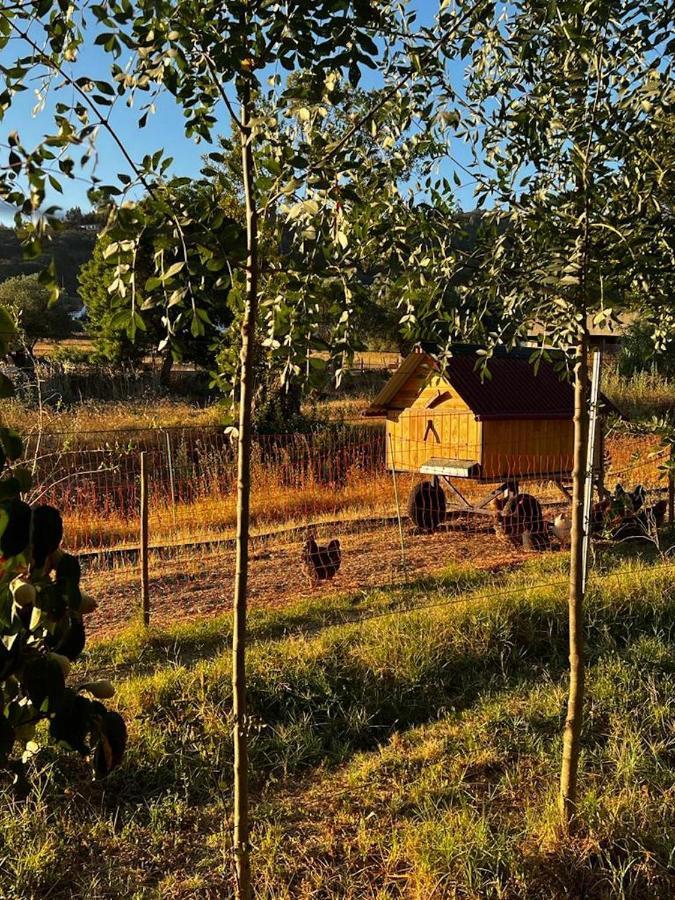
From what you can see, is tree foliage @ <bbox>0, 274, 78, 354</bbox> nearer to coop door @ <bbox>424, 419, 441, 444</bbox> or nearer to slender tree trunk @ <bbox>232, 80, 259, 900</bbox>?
coop door @ <bbox>424, 419, 441, 444</bbox>

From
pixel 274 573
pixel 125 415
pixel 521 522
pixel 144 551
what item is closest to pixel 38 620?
pixel 144 551

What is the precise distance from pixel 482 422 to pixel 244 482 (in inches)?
225

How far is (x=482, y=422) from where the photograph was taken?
24.4 ft

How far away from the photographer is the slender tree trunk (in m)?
1.88

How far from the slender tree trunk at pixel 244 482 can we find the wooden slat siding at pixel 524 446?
225 inches

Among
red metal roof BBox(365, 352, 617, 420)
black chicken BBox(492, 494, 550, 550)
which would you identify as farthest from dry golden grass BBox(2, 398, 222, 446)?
black chicken BBox(492, 494, 550, 550)

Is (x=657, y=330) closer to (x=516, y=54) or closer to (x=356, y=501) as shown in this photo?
(x=516, y=54)

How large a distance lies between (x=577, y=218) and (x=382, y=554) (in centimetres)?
578

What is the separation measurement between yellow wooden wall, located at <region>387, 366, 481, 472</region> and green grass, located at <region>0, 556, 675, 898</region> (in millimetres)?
2385

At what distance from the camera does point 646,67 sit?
2.59 meters

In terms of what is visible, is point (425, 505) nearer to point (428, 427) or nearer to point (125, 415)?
point (428, 427)

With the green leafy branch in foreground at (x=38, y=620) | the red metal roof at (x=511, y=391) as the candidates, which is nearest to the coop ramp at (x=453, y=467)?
the red metal roof at (x=511, y=391)

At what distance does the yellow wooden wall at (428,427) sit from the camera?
7.63m

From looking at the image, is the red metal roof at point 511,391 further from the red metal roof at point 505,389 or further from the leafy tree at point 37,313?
the leafy tree at point 37,313
